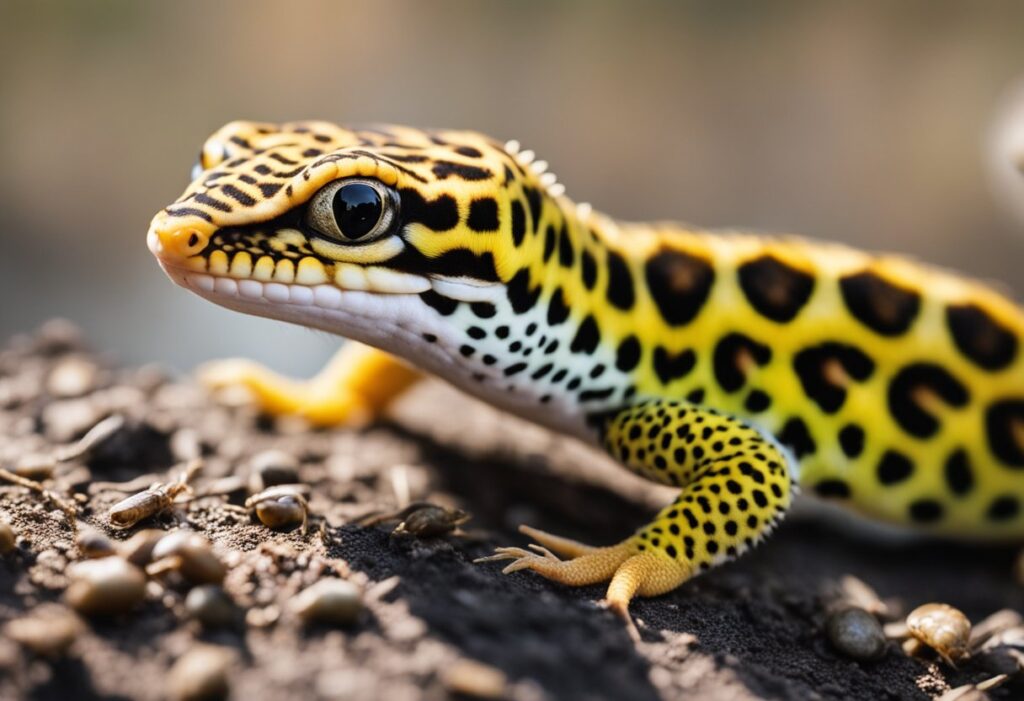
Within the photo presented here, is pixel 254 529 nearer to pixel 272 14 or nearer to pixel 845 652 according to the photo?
pixel 845 652

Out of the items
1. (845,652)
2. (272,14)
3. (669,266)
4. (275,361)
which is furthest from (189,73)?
(845,652)

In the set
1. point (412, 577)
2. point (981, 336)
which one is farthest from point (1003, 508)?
point (412, 577)

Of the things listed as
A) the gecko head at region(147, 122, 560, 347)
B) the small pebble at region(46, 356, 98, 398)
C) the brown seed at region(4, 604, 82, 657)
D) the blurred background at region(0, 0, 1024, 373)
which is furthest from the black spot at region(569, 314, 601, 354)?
the blurred background at region(0, 0, 1024, 373)

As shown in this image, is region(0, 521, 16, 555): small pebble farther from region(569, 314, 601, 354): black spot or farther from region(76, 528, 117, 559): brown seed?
region(569, 314, 601, 354): black spot

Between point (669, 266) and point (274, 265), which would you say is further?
point (669, 266)

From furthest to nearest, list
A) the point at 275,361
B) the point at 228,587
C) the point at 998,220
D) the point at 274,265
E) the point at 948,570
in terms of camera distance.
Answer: the point at 998,220, the point at 275,361, the point at 948,570, the point at 274,265, the point at 228,587

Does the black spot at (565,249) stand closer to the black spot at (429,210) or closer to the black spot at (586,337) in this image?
the black spot at (586,337)

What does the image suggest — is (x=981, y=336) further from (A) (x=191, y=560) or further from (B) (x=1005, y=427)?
(A) (x=191, y=560)
